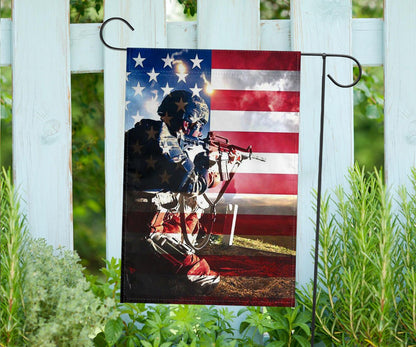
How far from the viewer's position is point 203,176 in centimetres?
196

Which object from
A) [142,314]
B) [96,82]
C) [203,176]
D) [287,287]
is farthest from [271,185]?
[96,82]

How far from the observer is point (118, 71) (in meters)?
2.15

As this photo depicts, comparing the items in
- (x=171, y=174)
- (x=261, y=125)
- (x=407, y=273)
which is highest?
(x=261, y=125)

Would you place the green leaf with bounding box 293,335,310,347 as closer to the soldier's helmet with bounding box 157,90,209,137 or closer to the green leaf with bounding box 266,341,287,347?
the green leaf with bounding box 266,341,287,347

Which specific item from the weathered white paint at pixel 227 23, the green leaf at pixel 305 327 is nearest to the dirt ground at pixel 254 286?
the green leaf at pixel 305 327

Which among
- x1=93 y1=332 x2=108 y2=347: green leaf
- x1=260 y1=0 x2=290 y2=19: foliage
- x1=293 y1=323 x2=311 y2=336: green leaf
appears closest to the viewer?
x1=293 y1=323 x2=311 y2=336: green leaf

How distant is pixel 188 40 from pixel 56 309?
1.15 m

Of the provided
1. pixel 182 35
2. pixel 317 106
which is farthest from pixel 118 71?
pixel 317 106

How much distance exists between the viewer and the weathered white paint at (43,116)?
2.15 meters

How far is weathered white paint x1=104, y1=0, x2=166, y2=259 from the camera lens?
2150 mm

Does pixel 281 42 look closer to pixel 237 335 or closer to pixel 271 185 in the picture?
pixel 271 185

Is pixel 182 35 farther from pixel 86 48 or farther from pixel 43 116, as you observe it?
pixel 43 116

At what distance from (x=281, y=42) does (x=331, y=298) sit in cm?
102

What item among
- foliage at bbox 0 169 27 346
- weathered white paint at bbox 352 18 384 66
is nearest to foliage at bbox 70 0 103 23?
weathered white paint at bbox 352 18 384 66
